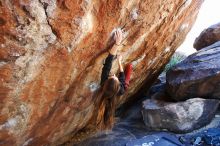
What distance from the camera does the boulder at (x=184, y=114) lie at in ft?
20.5

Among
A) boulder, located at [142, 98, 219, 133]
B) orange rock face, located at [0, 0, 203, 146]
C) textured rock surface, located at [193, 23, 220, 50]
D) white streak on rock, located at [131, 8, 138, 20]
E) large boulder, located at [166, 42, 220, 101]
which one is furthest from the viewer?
textured rock surface, located at [193, 23, 220, 50]

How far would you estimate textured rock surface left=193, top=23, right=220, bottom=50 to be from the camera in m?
9.35

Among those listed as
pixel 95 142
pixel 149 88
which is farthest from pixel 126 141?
pixel 149 88

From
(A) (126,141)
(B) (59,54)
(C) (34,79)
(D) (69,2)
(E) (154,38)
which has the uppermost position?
(E) (154,38)

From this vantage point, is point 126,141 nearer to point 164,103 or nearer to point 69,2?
point 164,103

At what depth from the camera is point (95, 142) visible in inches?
256

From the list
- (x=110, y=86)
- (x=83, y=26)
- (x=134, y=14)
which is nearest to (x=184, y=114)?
(x=110, y=86)

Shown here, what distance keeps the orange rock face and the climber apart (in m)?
0.14

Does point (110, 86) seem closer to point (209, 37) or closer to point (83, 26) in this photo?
point (83, 26)

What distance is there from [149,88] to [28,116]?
546cm

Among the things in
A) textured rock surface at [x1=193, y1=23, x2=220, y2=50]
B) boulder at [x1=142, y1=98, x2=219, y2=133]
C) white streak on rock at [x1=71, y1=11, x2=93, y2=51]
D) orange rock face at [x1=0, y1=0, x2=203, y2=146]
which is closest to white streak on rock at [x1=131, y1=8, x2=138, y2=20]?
orange rock face at [x1=0, y1=0, x2=203, y2=146]

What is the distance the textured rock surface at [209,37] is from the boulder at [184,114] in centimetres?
354

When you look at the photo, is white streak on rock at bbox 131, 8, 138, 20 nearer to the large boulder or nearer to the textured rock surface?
the large boulder

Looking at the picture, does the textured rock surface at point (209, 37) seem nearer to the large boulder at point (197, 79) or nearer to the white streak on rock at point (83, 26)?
the large boulder at point (197, 79)
